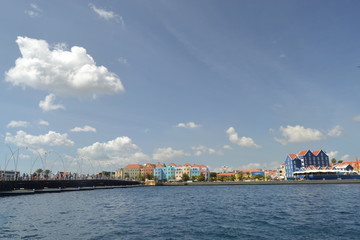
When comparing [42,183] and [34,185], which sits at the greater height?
[42,183]

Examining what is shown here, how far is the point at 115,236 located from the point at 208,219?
14.3m

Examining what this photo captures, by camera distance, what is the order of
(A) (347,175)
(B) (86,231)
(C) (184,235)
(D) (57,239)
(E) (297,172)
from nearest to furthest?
(D) (57,239) < (C) (184,235) < (B) (86,231) < (A) (347,175) < (E) (297,172)

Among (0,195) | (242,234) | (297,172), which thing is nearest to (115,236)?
(242,234)

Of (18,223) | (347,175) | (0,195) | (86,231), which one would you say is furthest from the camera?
(347,175)

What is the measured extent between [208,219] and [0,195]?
79.9m

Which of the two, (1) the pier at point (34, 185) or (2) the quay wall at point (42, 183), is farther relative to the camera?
(2) the quay wall at point (42, 183)

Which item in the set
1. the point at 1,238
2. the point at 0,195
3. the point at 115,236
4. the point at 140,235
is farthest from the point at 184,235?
the point at 0,195

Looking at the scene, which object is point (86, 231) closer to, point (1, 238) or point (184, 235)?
point (1, 238)

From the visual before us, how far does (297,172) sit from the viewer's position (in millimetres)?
189000

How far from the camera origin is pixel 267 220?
110 ft

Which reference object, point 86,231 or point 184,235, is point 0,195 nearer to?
point 86,231

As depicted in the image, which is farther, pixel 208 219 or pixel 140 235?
pixel 208 219

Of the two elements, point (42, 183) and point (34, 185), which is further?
point (42, 183)

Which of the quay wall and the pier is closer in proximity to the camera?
the pier
